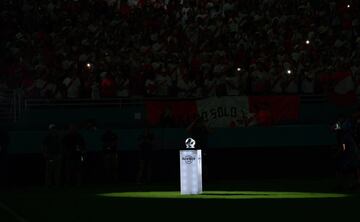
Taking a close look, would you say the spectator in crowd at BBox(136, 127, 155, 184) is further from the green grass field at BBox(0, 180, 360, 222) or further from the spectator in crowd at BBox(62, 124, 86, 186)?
the green grass field at BBox(0, 180, 360, 222)

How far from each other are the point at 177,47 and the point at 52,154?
6.63 metres

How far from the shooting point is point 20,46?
30156mm

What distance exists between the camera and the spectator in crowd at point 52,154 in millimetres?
26781

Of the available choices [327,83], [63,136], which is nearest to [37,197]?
[63,136]

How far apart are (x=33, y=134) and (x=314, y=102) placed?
31.1ft

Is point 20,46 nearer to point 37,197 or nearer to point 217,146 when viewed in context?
point 217,146

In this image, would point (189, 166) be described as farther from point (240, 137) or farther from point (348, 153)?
Result: point (240, 137)

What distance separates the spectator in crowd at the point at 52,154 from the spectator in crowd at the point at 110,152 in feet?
5.05

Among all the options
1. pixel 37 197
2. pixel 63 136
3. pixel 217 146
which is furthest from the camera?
pixel 217 146

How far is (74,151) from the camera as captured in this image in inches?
1076

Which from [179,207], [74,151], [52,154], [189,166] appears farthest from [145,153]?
[179,207]

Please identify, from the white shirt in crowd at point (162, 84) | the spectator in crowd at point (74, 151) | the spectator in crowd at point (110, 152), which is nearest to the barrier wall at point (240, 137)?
the spectator in crowd at point (110, 152)

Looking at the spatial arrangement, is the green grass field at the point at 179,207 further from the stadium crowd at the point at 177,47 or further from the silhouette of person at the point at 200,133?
the stadium crowd at the point at 177,47

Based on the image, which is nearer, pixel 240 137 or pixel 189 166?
pixel 189 166
